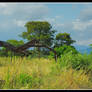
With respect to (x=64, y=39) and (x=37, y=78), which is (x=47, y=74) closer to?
(x=37, y=78)

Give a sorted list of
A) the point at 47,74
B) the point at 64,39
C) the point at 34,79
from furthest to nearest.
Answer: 1. the point at 64,39
2. the point at 47,74
3. the point at 34,79

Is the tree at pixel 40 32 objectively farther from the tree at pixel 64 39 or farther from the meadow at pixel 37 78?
the meadow at pixel 37 78

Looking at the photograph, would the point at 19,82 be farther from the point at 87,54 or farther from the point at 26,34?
the point at 26,34

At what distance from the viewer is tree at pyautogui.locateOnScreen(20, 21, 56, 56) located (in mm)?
12723

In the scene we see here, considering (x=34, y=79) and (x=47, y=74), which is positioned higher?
(x=34, y=79)

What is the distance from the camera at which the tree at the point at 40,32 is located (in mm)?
12723

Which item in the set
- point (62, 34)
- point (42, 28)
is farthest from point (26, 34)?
point (62, 34)

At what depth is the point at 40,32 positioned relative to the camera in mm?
13250

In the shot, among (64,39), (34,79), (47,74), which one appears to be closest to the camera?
(34,79)

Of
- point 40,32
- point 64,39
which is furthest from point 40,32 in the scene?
point 64,39

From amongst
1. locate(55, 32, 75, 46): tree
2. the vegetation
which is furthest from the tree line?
the vegetation

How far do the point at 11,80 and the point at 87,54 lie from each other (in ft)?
7.44

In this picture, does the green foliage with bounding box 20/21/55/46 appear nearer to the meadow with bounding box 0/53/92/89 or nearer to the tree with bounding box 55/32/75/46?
the tree with bounding box 55/32/75/46

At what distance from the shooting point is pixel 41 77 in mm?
3543
